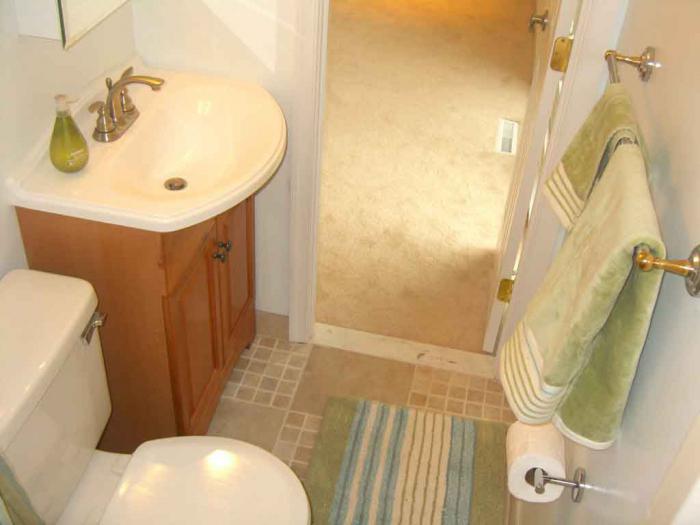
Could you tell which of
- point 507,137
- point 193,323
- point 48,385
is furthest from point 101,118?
point 507,137

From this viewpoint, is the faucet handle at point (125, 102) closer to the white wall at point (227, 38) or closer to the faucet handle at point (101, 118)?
the faucet handle at point (101, 118)

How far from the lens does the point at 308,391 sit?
234 cm

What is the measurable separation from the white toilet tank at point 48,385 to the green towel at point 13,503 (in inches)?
0.5

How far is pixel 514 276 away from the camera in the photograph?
2.27 m

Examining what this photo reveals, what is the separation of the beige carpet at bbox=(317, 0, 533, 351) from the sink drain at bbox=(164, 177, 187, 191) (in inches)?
37.7

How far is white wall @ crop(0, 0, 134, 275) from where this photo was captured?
4.89 feet

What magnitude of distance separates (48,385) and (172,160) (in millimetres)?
704

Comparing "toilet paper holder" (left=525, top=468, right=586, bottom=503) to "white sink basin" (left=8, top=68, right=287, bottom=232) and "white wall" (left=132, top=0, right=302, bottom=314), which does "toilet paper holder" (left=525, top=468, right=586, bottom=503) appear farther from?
"white wall" (left=132, top=0, right=302, bottom=314)

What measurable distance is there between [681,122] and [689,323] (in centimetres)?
31

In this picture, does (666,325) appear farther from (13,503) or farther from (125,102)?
(125,102)

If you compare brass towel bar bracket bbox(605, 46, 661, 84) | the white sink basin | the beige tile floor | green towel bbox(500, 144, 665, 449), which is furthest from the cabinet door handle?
brass towel bar bracket bbox(605, 46, 661, 84)

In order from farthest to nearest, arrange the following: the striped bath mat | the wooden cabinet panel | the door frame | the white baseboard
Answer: the white baseboard < the striped bath mat < the door frame < the wooden cabinet panel

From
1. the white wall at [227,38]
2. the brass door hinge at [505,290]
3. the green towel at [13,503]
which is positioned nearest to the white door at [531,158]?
the brass door hinge at [505,290]

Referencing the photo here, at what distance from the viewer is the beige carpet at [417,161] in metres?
2.73
